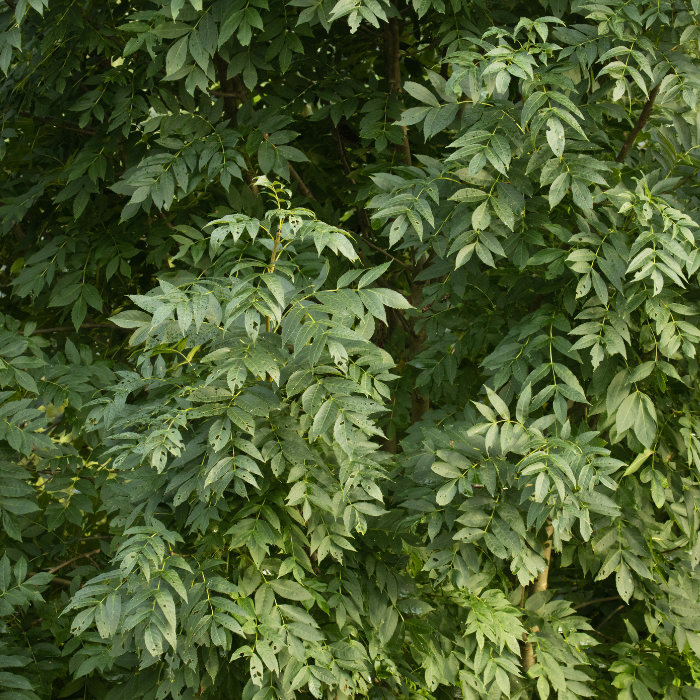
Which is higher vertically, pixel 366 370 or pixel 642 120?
pixel 642 120

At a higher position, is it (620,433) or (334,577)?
(620,433)

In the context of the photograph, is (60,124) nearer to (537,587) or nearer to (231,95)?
(231,95)

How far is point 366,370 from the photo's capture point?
1857 millimetres

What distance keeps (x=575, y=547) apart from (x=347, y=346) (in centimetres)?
132

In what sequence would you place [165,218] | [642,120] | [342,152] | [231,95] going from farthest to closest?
[342,152]
[165,218]
[231,95]
[642,120]

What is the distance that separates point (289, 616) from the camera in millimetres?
1781

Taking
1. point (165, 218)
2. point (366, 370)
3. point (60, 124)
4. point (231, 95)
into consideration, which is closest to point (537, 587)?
point (366, 370)

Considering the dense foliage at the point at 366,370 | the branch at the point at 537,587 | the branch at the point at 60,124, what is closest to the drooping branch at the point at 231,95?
the dense foliage at the point at 366,370

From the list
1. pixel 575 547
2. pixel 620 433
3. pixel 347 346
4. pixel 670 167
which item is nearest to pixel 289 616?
pixel 347 346

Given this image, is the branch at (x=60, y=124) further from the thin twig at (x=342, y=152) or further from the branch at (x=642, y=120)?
the branch at (x=642, y=120)

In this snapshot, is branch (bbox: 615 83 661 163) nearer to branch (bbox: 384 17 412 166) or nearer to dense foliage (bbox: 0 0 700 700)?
dense foliage (bbox: 0 0 700 700)

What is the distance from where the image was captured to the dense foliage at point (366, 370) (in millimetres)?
1685

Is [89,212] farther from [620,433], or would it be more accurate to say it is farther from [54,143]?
[620,433]

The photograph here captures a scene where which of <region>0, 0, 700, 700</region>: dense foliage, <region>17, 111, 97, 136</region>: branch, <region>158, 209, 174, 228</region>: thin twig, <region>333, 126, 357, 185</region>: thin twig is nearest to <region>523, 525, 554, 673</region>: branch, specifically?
<region>0, 0, 700, 700</region>: dense foliage
